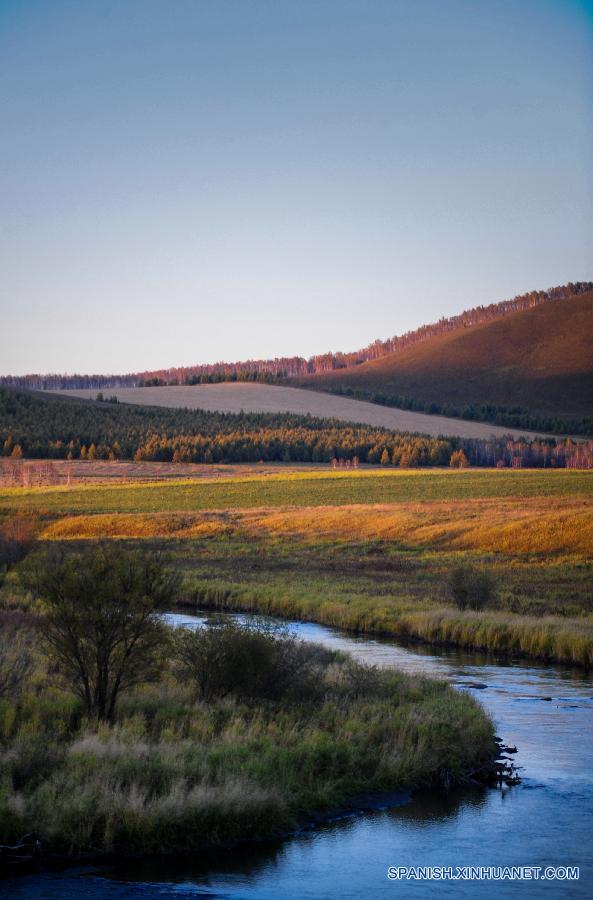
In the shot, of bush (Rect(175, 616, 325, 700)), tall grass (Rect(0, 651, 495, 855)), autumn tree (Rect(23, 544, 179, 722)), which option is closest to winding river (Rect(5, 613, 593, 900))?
tall grass (Rect(0, 651, 495, 855))

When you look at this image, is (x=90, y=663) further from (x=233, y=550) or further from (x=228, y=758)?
(x=233, y=550)

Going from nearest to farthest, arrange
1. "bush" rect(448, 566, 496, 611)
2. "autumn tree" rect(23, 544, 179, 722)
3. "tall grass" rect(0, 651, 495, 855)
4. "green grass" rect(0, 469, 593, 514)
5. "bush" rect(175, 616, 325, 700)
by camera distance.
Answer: "tall grass" rect(0, 651, 495, 855), "autumn tree" rect(23, 544, 179, 722), "bush" rect(175, 616, 325, 700), "bush" rect(448, 566, 496, 611), "green grass" rect(0, 469, 593, 514)

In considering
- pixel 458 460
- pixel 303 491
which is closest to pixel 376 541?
pixel 303 491

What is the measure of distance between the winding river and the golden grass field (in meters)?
138

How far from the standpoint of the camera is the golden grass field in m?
164

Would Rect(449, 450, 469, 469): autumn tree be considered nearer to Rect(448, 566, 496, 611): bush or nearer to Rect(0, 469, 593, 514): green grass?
Rect(0, 469, 593, 514): green grass

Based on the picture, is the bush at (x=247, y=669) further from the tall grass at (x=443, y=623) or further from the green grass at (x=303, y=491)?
the green grass at (x=303, y=491)

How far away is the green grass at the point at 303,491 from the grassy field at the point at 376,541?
208mm

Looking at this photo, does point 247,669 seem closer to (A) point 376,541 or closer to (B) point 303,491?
(A) point 376,541


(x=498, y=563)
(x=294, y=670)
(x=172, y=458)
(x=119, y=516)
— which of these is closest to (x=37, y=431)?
(x=172, y=458)

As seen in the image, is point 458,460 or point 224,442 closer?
point 458,460

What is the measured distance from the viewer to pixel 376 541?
59.3m

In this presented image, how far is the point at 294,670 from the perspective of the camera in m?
19.9

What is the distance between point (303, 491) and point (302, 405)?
90.6 metres
